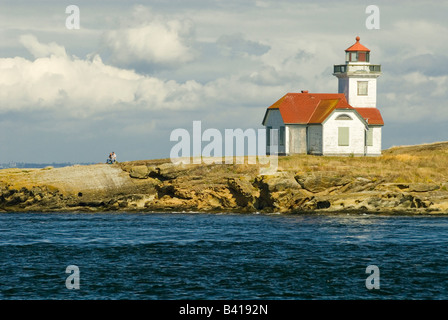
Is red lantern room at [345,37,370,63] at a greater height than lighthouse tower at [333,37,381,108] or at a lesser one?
greater

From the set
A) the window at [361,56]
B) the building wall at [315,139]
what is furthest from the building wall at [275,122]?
the window at [361,56]

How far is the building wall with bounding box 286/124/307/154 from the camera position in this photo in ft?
202

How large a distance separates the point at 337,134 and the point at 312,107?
3876mm

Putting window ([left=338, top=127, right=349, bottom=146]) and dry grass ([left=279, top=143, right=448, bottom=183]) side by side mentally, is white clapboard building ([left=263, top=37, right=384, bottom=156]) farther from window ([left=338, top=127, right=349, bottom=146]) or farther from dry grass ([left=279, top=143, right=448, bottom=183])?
dry grass ([left=279, top=143, right=448, bottom=183])

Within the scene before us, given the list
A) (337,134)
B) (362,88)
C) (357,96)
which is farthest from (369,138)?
(362,88)

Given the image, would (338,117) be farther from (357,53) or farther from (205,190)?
(205,190)

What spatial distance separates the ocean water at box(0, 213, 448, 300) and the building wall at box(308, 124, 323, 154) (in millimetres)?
13854

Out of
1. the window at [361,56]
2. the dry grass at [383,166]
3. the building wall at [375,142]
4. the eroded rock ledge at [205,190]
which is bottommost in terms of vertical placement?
the eroded rock ledge at [205,190]

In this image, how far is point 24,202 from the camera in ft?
182

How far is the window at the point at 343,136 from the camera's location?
2372 inches

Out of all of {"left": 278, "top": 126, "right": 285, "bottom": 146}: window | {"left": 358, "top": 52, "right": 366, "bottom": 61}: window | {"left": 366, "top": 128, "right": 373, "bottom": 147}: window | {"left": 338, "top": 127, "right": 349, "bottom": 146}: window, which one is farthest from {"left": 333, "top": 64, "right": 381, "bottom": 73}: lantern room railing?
{"left": 278, "top": 126, "right": 285, "bottom": 146}: window

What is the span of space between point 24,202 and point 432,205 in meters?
30.6

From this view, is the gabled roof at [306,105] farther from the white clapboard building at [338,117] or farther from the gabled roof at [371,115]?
the gabled roof at [371,115]
